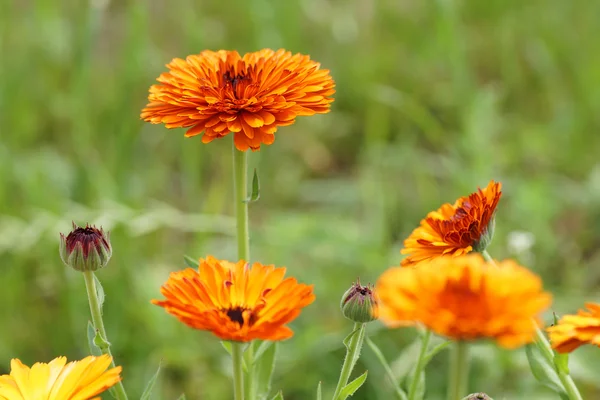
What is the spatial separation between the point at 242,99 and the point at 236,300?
0.80 ft

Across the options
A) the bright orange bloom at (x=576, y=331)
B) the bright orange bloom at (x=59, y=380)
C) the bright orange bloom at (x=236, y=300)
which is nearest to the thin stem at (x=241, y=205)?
the bright orange bloom at (x=236, y=300)

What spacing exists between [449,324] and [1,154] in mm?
1650

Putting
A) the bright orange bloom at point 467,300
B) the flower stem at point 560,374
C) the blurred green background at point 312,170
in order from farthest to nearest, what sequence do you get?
the blurred green background at point 312,170
the flower stem at point 560,374
the bright orange bloom at point 467,300

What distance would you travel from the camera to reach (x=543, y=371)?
809 mm

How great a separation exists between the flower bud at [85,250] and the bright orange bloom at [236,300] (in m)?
0.11

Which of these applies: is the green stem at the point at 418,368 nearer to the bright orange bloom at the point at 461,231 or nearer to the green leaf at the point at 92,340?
the bright orange bloom at the point at 461,231

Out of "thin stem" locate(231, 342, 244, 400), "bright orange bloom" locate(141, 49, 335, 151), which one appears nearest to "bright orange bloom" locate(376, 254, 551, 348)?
"thin stem" locate(231, 342, 244, 400)

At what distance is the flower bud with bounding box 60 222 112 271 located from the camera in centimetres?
76

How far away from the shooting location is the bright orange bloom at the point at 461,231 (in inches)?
29.9

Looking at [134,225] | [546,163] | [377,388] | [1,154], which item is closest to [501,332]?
[377,388]

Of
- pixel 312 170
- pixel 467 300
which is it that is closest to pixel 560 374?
pixel 467 300

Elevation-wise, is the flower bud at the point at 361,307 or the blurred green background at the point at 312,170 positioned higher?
the blurred green background at the point at 312,170

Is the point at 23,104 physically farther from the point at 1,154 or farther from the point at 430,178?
the point at 430,178

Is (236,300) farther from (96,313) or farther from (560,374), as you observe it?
(560,374)
